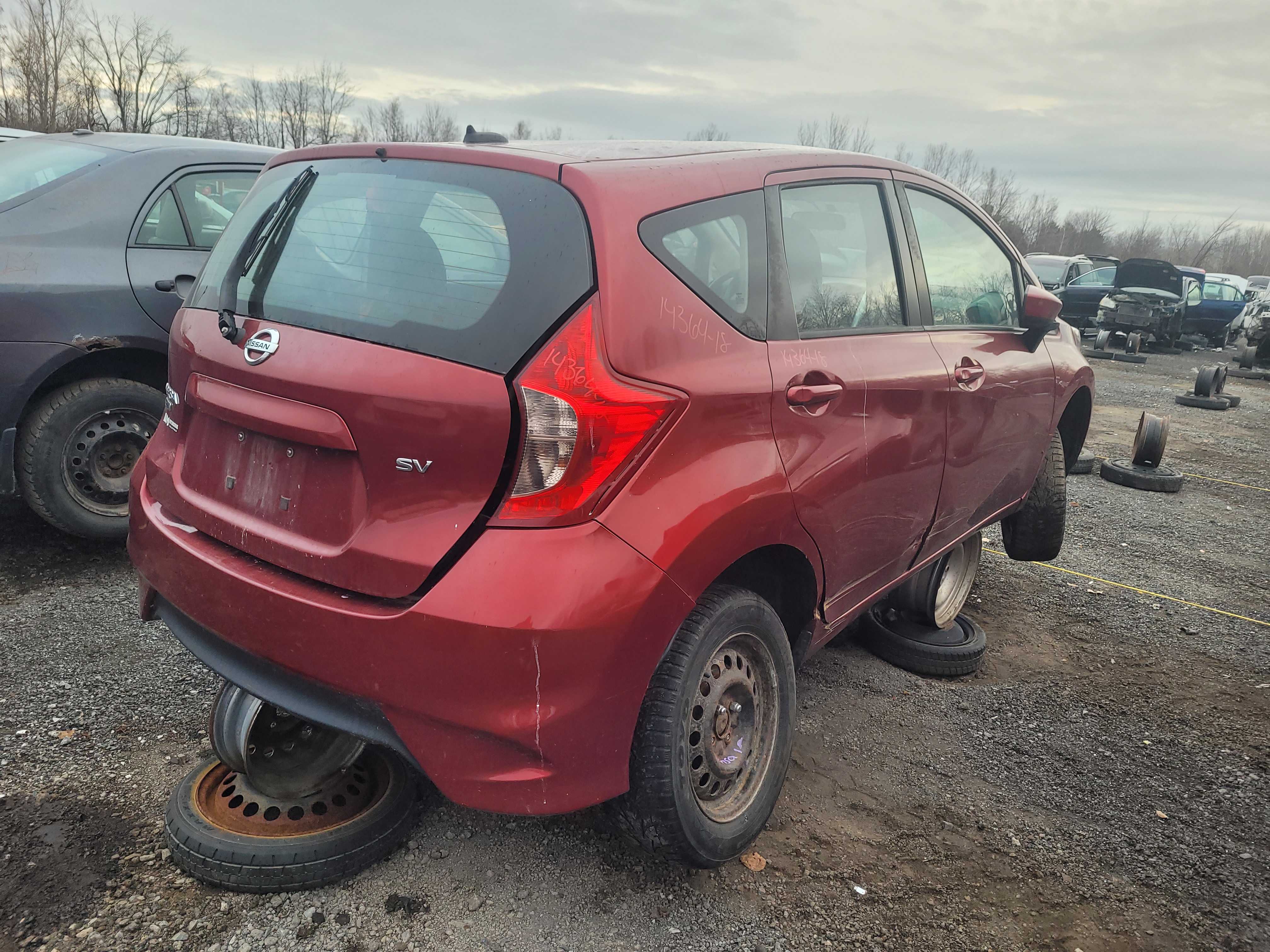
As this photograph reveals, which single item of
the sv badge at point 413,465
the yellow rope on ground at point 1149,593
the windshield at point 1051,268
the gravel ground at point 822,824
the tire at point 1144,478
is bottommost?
the gravel ground at point 822,824

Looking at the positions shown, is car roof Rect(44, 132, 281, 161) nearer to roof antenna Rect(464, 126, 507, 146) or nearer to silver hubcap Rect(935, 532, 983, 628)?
roof antenna Rect(464, 126, 507, 146)

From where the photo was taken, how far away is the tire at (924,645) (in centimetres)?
360

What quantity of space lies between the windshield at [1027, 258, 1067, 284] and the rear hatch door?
80.3 ft

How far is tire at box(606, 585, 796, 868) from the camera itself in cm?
196

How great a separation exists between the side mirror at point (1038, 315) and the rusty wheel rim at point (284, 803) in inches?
117

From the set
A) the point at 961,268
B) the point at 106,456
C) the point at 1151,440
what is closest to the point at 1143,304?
the point at 1151,440

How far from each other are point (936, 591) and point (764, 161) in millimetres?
2087

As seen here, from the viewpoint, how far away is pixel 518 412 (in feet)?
5.70

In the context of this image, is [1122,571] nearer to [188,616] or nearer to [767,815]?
[767,815]

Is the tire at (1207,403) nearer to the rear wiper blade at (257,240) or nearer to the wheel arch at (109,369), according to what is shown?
the wheel arch at (109,369)

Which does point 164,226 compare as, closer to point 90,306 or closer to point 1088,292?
point 90,306

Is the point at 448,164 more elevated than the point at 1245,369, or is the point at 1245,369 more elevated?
the point at 448,164

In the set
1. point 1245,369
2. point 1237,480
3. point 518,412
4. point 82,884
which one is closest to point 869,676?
point 518,412

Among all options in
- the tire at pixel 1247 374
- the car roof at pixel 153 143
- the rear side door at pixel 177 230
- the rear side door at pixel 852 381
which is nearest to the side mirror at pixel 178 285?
the rear side door at pixel 177 230
